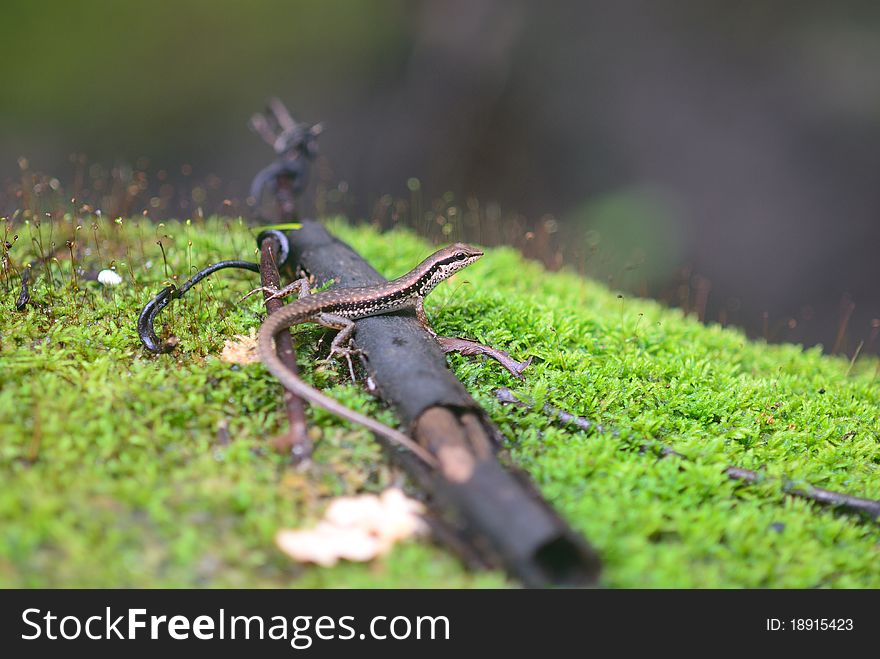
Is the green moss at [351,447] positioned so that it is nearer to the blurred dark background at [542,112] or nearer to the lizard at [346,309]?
the lizard at [346,309]

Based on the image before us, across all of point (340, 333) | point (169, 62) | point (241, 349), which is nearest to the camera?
point (241, 349)

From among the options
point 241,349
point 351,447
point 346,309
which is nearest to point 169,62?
point 346,309

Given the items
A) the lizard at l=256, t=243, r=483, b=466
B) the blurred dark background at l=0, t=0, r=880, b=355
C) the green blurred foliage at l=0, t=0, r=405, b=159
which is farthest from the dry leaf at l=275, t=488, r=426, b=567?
the green blurred foliage at l=0, t=0, r=405, b=159

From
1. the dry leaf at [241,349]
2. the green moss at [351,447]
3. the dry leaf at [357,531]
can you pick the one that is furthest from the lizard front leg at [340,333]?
the dry leaf at [357,531]

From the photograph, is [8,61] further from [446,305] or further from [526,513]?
[526,513]

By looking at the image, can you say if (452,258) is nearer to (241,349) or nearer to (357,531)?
(241,349)
